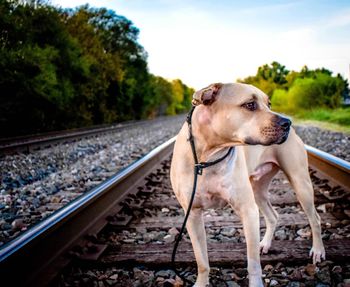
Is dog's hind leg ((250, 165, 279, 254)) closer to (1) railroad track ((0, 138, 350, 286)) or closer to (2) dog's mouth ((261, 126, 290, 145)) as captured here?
(1) railroad track ((0, 138, 350, 286))

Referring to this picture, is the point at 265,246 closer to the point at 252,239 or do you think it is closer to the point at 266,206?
the point at 266,206

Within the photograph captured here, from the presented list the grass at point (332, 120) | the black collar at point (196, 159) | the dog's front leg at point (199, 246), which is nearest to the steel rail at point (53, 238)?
the dog's front leg at point (199, 246)

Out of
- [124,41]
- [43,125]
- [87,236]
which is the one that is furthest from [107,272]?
[124,41]

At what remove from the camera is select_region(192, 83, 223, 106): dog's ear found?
2.47 meters

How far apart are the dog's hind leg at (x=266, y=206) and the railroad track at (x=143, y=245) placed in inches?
3.1

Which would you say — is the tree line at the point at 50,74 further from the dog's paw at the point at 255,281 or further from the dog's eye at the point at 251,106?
the dog's paw at the point at 255,281

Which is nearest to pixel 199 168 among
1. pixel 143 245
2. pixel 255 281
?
pixel 255 281

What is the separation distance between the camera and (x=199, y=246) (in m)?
2.49

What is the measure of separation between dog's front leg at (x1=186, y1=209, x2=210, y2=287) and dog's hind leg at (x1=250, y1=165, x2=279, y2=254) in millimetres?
629

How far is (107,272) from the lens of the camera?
2.62 metres

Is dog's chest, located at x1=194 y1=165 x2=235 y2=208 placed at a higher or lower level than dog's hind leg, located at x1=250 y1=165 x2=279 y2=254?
higher

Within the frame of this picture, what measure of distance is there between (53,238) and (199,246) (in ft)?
3.62

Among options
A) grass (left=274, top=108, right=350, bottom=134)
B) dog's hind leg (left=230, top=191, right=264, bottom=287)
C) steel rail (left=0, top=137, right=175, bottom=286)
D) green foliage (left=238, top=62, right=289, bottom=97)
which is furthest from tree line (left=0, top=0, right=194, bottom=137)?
green foliage (left=238, top=62, right=289, bottom=97)

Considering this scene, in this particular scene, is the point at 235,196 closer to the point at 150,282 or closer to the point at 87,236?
the point at 150,282
